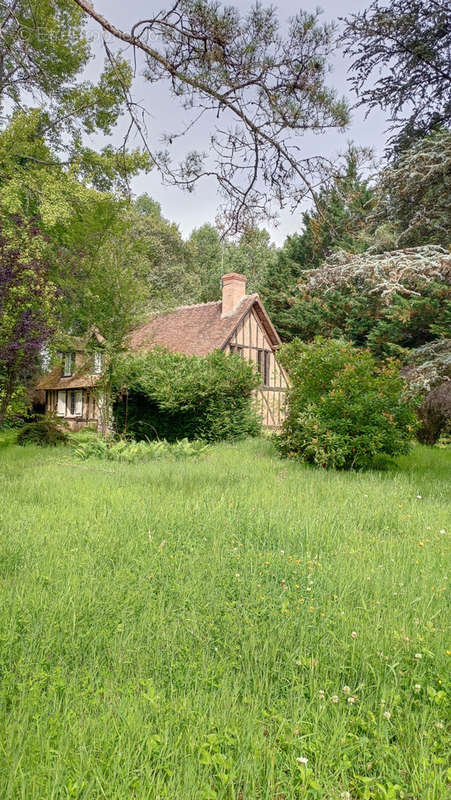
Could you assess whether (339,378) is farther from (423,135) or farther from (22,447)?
(22,447)

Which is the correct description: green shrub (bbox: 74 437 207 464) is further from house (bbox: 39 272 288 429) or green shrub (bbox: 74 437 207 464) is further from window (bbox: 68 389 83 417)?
window (bbox: 68 389 83 417)

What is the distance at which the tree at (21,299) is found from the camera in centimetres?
988

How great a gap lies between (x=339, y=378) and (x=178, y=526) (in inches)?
195

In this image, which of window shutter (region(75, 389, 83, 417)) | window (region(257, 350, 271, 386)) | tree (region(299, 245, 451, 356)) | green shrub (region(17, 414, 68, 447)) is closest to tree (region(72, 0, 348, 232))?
tree (region(299, 245, 451, 356))

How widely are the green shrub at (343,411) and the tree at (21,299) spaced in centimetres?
552

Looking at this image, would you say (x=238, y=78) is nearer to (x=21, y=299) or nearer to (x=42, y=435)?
(x=21, y=299)

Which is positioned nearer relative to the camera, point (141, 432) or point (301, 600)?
point (301, 600)

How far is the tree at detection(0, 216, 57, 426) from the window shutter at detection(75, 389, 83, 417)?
15.0m

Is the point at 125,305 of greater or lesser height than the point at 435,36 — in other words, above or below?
below

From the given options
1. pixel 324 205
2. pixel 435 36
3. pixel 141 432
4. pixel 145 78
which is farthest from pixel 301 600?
pixel 141 432

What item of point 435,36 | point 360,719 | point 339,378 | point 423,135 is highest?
point 435,36

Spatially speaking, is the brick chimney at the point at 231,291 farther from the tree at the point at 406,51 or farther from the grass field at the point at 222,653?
the grass field at the point at 222,653

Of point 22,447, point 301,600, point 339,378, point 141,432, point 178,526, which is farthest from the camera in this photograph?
point 141,432

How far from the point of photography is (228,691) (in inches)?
85.5
